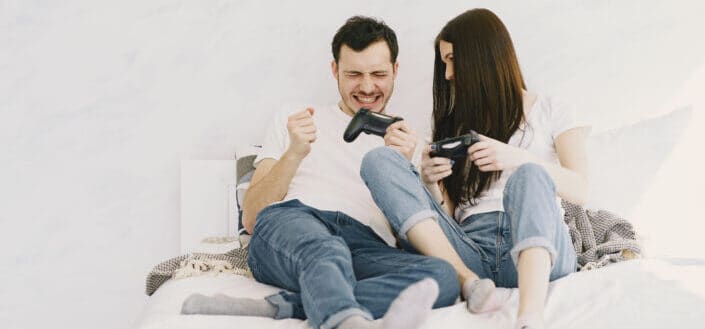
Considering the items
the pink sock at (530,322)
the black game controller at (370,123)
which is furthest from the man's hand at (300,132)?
the pink sock at (530,322)

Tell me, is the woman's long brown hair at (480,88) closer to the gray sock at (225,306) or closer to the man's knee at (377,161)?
the man's knee at (377,161)

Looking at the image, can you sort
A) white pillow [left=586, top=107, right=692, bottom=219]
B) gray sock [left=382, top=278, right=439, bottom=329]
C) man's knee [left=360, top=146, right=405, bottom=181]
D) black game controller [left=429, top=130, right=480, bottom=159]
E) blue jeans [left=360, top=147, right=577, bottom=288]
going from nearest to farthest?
gray sock [left=382, top=278, right=439, bottom=329], blue jeans [left=360, top=147, right=577, bottom=288], man's knee [left=360, top=146, right=405, bottom=181], black game controller [left=429, top=130, right=480, bottom=159], white pillow [left=586, top=107, right=692, bottom=219]

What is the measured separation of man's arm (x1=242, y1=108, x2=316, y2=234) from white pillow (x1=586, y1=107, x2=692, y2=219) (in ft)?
2.82

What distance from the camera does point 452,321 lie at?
44.8 inches

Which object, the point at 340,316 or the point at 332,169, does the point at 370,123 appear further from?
the point at 340,316

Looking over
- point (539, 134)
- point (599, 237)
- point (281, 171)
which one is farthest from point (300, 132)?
point (599, 237)

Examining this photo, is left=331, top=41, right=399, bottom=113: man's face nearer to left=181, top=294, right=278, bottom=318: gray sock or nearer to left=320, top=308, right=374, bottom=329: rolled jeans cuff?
left=181, top=294, right=278, bottom=318: gray sock

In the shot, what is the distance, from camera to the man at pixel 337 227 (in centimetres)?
107

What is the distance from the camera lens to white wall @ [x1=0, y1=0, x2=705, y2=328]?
2111 millimetres

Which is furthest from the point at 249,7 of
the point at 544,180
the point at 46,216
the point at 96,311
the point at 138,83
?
the point at 544,180

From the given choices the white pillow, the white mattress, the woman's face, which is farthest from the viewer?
the white pillow

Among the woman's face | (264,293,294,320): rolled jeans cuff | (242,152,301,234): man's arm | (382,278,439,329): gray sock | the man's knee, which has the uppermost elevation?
the woman's face

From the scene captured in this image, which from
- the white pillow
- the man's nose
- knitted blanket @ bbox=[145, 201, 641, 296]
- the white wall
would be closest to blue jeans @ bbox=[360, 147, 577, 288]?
knitted blanket @ bbox=[145, 201, 641, 296]

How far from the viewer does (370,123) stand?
1598 millimetres
